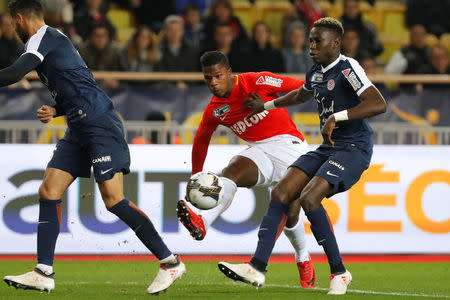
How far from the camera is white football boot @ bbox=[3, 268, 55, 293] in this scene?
7.65 meters

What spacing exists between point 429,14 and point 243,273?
1068cm

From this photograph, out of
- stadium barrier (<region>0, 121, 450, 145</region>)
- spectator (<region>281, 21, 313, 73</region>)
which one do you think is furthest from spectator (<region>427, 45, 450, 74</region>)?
stadium barrier (<region>0, 121, 450, 145</region>)

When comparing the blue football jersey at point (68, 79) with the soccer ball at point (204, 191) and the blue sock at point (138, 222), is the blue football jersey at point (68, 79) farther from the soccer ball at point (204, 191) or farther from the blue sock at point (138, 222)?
the soccer ball at point (204, 191)

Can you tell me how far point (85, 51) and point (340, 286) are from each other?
7261 mm

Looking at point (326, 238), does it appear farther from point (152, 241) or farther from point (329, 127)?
point (152, 241)

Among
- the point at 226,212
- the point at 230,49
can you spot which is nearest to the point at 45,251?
the point at 226,212

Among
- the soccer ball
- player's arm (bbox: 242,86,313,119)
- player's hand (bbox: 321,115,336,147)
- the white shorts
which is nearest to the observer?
player's hand (bbox: 321,115,336,147)

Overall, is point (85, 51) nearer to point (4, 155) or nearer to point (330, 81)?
point (4, 155)

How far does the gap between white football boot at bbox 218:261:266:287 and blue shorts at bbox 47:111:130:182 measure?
115 centimetres

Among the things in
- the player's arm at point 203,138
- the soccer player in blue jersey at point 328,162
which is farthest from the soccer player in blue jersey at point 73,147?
the player's arm at point 203,138

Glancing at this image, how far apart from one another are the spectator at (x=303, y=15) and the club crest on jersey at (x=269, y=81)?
6.66 meters

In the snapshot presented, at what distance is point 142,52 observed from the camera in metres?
14.6

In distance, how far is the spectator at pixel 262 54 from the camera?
14.5 meters

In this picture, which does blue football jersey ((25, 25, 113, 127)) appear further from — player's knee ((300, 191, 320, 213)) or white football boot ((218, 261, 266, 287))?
player's knee ((300, 191, 320, 213))
